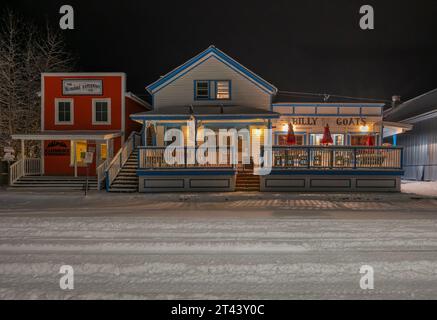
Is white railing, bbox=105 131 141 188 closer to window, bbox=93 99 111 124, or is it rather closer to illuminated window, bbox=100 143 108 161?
illuminated window, bbox=100 143 108 161

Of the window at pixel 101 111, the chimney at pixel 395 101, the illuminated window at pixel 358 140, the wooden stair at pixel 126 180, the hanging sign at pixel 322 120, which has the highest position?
the chimney at pixel 395 101

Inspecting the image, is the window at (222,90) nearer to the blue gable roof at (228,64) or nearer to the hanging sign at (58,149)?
the blue gable roof at (228,64)

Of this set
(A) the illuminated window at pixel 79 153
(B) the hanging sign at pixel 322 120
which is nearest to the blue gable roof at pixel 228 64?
(B) the hanging sign at pixel 322 120

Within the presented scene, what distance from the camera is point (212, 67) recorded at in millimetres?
22047

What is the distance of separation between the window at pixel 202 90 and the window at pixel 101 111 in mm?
6365

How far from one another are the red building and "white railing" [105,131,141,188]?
2.99ft

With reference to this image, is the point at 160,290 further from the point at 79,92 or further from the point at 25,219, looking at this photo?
the point at 79,92

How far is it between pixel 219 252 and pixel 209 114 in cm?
1380

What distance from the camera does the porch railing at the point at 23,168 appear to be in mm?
20203

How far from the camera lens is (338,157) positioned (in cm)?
1756

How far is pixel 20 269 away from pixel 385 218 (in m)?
9.66

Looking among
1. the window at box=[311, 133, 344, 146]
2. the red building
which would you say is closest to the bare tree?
the red building

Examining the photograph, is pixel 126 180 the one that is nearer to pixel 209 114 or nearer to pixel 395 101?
pixel 209 114
